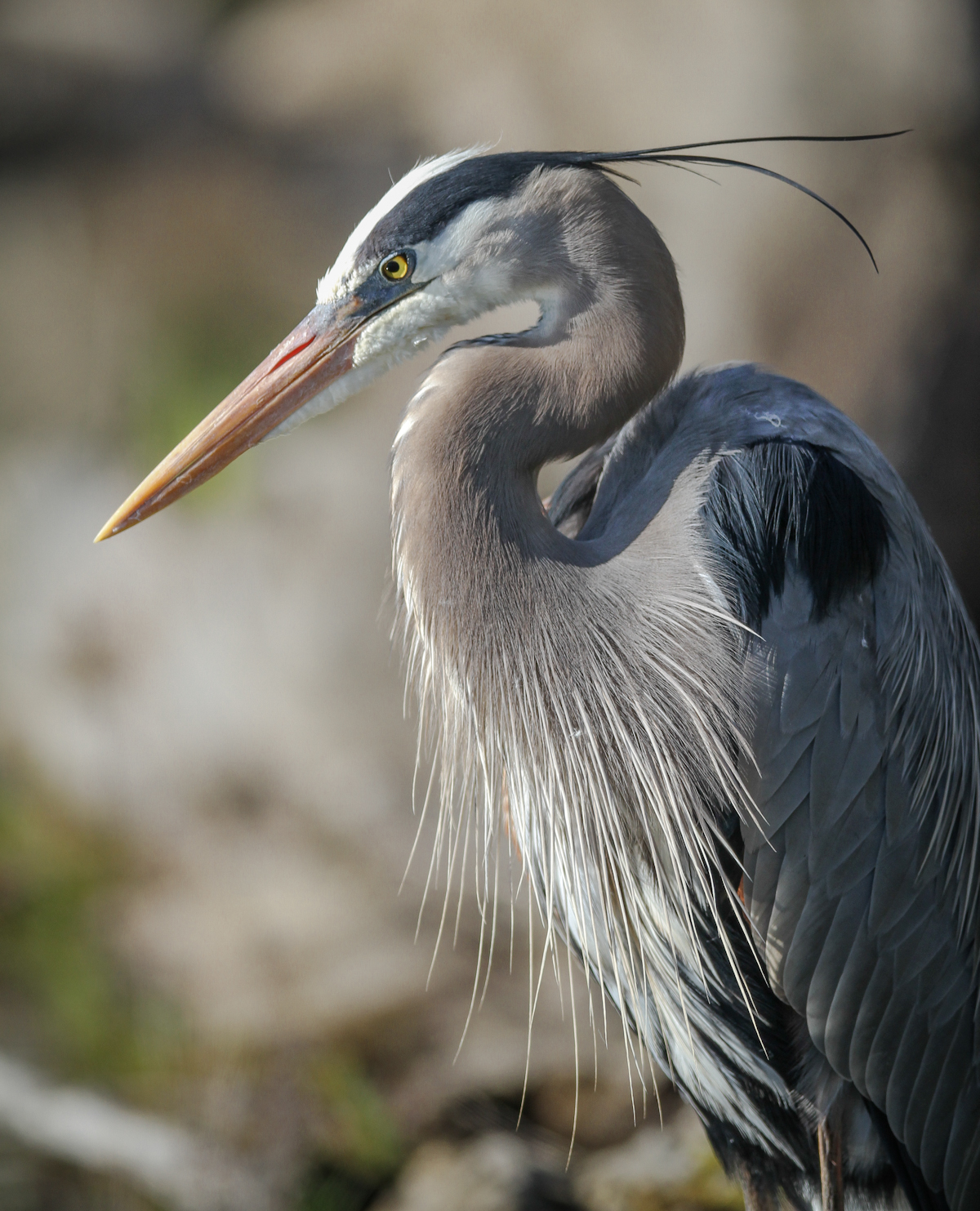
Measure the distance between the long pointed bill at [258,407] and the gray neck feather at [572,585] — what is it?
170 mm

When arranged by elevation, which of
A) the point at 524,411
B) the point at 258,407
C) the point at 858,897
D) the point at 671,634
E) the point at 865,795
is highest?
the point at 258,407

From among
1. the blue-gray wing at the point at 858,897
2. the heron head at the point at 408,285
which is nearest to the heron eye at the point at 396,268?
the heron head at the point at 408,285

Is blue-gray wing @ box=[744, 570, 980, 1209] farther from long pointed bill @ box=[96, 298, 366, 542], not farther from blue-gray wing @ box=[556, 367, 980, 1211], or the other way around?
long pointed bill @ box=[96, 298, 366, 542]

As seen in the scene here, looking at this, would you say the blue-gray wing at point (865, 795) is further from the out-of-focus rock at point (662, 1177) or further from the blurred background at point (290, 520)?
the blurred background at point (290, 520)

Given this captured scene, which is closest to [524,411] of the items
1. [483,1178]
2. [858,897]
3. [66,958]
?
[858,897]

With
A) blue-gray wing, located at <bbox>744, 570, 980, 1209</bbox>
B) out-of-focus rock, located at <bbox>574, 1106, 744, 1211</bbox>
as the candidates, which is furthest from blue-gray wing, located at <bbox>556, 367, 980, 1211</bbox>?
out-of-focus rock, located at <bbox>574, 1106, 744, 1211</bbox>

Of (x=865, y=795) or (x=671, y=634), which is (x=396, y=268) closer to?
(x=671, y=634)

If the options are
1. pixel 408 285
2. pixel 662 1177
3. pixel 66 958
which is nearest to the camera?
pixel 408 285

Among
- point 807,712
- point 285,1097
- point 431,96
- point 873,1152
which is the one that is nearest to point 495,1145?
point 285,1097

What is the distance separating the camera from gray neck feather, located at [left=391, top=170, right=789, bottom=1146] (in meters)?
1.31

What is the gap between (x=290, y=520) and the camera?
353 cm

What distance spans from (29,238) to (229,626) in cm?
174

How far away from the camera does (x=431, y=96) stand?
3.60m

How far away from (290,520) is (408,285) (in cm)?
218
